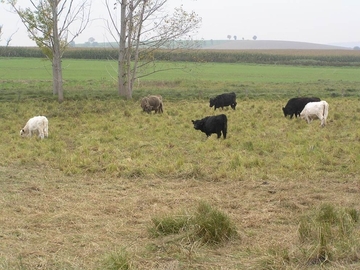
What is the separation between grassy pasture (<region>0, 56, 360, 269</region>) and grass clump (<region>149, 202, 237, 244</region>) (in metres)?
0.12

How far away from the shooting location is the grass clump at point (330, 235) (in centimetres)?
545

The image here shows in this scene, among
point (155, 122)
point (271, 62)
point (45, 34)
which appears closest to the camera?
point (155, 122)

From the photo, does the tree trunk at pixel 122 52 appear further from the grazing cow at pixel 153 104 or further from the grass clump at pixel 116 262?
the grass clump at pixel 116 262

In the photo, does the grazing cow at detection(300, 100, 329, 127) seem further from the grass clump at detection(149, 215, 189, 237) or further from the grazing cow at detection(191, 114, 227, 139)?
the grass clump at detection(149, 215, 189, 237)

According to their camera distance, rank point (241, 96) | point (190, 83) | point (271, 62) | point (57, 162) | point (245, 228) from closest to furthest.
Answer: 1. point (245, 228)
2. point (57, 162)
3. point (241, 96)
4. point (190, 83)
5. point (271, 62)

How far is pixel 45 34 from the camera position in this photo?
30.5 m

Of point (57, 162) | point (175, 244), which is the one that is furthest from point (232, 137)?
point (175, 244)

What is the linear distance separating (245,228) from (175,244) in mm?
1300

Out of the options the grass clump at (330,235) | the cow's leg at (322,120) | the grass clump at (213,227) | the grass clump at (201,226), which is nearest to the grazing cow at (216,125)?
the cow's leg at (322,120)

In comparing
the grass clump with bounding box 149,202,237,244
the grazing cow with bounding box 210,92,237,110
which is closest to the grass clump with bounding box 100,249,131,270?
the grass clump with bounding box 149,202,237,244

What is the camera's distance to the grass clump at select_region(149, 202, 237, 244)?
6.34 metres

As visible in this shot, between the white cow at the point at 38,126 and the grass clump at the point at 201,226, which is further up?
the grass clump at the point at 201,226

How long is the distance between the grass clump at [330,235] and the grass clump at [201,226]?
3.30ft

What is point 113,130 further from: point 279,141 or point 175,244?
point 175,244
